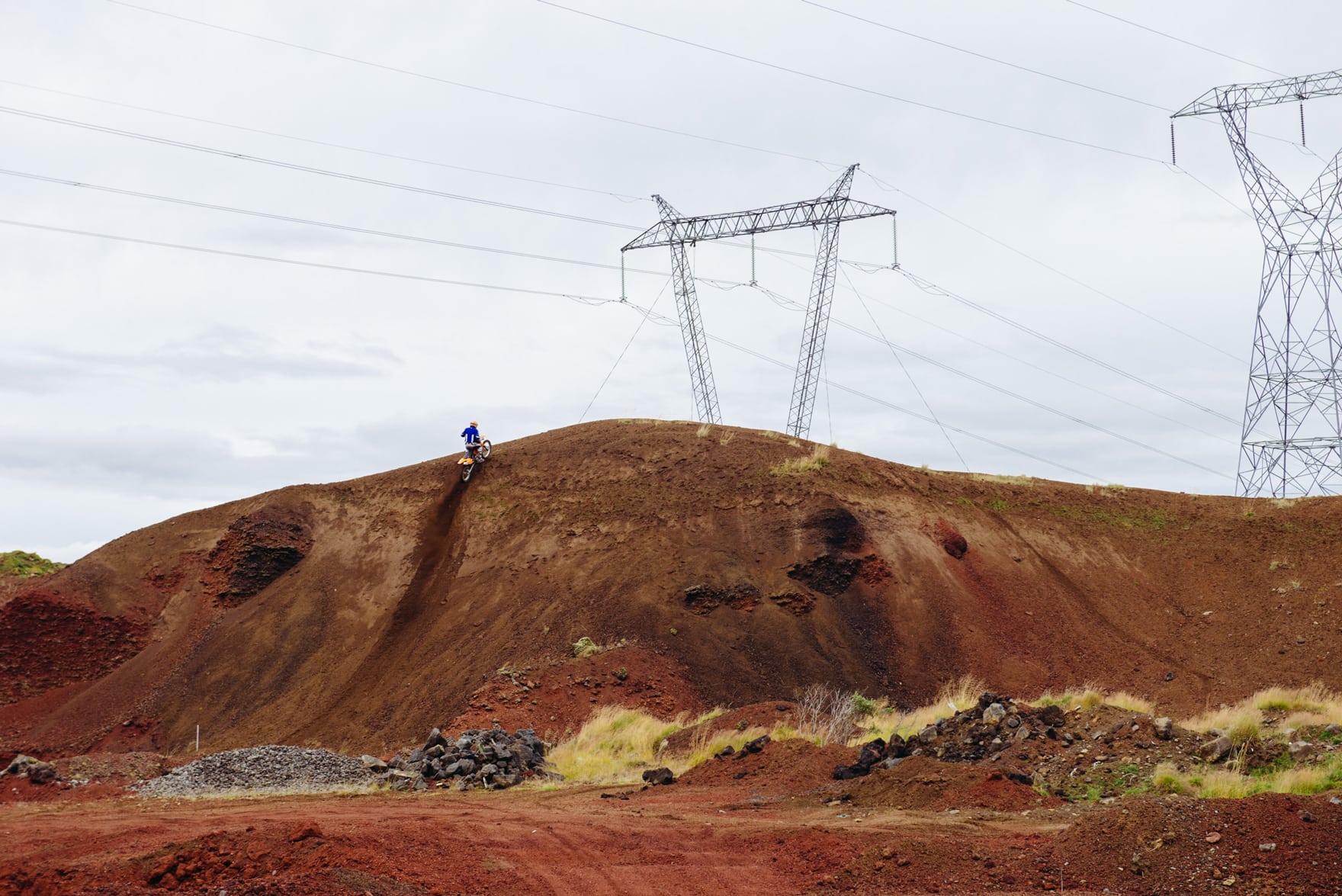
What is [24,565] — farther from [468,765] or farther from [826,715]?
[826,715]

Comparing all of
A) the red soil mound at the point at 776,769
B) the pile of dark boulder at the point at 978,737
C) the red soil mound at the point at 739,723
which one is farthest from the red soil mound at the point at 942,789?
the red soil mound at the point at 739,723

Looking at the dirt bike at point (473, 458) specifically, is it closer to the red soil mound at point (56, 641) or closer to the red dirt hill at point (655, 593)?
the red dirt hill at point (655, 593)

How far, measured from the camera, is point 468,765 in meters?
22.3

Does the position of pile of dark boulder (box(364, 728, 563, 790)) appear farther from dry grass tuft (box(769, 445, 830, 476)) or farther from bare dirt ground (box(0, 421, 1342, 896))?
dry grass tuft (box(769, 445, 830, 476))

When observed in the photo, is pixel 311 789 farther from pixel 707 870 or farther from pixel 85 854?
pixel 707 870

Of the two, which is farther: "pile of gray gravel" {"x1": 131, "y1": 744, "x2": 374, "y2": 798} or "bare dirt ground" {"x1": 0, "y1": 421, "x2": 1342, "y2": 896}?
"pile of gray gravel" {"x1": 131, "y1": 744, "x2": 374, "y2": 798}

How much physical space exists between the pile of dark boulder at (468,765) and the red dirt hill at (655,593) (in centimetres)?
510

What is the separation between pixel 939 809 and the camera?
53.9 ft

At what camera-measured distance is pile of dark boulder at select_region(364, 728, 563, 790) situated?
72.5ft

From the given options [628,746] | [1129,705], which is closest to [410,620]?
[628,746]

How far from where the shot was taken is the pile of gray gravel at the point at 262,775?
22.3m

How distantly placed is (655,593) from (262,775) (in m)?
12.8

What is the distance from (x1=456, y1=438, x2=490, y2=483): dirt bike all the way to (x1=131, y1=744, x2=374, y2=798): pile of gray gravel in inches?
676

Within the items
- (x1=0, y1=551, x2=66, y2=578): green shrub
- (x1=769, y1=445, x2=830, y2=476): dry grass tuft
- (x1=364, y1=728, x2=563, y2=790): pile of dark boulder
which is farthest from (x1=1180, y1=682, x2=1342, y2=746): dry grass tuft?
(x1=0, y1=551, x2=66, y2=578): green shrub
